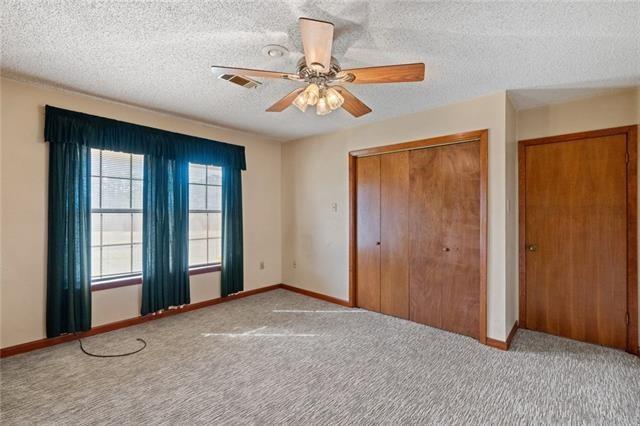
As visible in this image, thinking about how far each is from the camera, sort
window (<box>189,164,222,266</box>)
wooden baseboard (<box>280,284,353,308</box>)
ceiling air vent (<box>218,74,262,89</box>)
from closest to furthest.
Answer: ceiling air vent (<box>218,74,262,89</box>)
window (<box>189,164,222,266</box>)
wooden baseboard (<box>280,284,353,308</box>)

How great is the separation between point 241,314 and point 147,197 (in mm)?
1847

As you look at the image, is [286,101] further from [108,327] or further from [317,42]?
[108,327]

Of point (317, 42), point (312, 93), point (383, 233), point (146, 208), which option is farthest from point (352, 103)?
point (146, 208)

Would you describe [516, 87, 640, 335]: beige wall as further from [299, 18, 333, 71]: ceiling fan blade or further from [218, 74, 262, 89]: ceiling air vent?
[218, 74, 262, 89]: ceiling air vent

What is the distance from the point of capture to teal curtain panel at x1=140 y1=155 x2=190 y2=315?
3.55m

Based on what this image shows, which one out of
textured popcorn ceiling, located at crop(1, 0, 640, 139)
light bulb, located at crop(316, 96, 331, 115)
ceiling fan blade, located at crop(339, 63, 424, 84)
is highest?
textured popcorn ceiling, located at crop(1, 0, 640, 139)

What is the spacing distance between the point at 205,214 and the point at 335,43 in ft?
10.1

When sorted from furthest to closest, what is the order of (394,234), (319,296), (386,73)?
(319,296), (394,234), (386,73)

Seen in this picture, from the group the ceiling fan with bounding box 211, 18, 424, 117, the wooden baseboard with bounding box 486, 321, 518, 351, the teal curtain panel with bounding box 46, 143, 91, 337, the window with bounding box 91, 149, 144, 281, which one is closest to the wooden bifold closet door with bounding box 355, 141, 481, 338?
the wooden baseboard with bounding box 486, 321, 518, 351

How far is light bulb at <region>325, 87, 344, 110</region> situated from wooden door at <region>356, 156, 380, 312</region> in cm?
192

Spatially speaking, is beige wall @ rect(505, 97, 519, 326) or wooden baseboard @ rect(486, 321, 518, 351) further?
beige wall @ rect(505, 97, 519, 326)

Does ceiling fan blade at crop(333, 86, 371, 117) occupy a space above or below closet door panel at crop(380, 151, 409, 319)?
above

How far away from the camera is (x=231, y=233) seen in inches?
174

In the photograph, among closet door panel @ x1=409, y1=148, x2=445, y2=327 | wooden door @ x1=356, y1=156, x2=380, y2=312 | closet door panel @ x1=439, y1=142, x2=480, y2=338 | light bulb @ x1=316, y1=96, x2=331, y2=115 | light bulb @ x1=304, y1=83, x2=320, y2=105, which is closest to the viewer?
light bulb @ x1=304, y1=83, x2=320, y2=105
